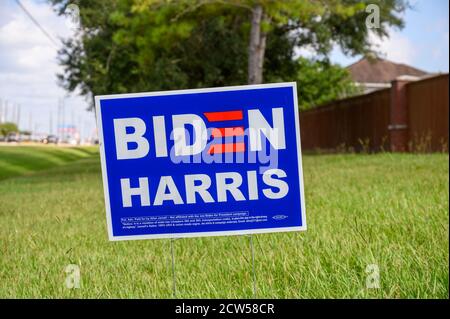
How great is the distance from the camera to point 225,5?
1675cm

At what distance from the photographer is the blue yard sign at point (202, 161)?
112 inches

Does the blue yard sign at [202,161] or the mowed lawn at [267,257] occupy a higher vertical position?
the blue yard sign at [202,161]

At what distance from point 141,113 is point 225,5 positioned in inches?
566

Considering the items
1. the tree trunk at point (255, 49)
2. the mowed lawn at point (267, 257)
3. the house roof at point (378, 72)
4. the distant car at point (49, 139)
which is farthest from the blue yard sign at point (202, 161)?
the distant car at point (49, 139)

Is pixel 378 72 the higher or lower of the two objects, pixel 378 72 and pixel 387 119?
the higher

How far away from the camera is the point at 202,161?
2910 mm

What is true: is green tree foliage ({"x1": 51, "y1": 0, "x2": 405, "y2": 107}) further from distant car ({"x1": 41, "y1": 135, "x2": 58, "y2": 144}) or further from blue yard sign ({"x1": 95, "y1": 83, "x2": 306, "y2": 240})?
distant car ({"x1": 41, "y1": 135, "x2": 58, "y2": 144})

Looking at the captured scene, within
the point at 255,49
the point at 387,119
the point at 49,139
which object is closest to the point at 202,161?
the point at 255,49

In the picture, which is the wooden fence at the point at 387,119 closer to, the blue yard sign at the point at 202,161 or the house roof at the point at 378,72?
the blue yard sign at the point at 202,161

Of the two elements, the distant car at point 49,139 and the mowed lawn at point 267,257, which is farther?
the distant car at point 49,139

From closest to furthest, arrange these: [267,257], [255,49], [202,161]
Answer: [202,161], [267,257], [255,49]

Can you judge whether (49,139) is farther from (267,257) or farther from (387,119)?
(267,257)
